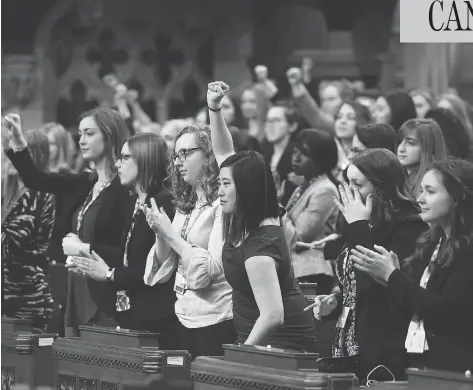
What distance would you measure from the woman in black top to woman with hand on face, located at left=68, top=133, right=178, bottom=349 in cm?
89

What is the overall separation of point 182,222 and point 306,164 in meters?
1.77

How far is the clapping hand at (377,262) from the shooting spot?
4848 mm

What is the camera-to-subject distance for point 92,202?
6.53 meters

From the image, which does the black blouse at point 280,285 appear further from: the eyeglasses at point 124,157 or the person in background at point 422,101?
the person in background at point 422,101

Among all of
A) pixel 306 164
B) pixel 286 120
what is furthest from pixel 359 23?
pixel 306 164

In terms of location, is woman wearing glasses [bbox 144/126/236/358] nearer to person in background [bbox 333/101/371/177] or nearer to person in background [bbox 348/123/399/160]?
person in background [bbox 348/123/399/160]

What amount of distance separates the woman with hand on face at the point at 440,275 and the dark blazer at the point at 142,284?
4.32 ft

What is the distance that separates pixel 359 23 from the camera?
55.5 ft

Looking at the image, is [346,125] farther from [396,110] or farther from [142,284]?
[142,284]

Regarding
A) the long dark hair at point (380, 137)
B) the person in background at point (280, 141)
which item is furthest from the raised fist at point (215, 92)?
the person in background at point (280, 141)

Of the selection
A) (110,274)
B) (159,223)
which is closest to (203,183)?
(159,223)

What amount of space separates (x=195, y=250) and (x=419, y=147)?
4.79 feet

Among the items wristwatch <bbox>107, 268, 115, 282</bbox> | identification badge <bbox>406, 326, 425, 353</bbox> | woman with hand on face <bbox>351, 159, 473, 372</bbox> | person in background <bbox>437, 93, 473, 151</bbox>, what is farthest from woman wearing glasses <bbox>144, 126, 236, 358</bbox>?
person in background <bbox>437, 93, 473, 151</bbox>

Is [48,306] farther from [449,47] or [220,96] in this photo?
[449,47]
